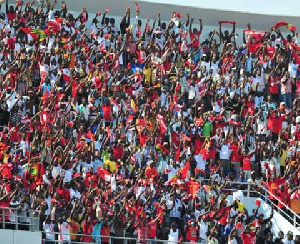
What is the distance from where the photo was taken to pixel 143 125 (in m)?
40.2

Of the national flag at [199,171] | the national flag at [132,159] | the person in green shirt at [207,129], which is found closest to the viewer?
the national flag at [132,159]

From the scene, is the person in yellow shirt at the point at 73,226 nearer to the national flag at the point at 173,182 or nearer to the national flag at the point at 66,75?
the national flag at the point at 173,182

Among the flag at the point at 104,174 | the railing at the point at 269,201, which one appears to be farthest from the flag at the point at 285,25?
the flag at the point at 104,174

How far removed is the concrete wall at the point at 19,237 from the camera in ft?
118

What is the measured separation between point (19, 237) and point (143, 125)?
571 centimetres

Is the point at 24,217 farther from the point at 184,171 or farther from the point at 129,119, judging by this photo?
the point at 129,119

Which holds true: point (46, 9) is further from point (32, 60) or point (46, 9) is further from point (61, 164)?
point (61, 164)

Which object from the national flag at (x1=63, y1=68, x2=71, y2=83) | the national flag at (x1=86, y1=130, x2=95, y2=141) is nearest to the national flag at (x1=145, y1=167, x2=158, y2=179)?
the national flag at (x1=86, y1=130, x2=95, y2=141)

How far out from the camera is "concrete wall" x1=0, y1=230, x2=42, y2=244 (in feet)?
118

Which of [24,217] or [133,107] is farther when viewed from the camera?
[133,107]

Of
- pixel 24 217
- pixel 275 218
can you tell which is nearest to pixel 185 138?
pixel 275 218

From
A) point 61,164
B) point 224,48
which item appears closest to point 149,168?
point 61,164

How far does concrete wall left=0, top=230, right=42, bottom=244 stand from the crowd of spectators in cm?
35

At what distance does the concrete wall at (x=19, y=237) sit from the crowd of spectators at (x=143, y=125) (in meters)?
0.35
